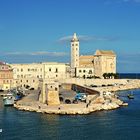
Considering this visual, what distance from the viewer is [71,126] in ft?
121

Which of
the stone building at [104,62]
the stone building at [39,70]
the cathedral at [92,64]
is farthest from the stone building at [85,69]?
the stone building at [39,70]

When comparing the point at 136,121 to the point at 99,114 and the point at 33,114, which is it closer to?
the point at 99,114

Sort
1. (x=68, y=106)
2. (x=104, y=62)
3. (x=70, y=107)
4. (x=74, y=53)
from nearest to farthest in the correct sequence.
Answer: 1. (x=70, y=107)
2. (x=68, y=106)
3. (x=104, y=62)
4. (x=74, y=53)

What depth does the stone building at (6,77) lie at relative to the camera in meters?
72.9

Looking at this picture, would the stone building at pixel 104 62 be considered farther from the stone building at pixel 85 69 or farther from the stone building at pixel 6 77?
the stone building at pixel 6 77

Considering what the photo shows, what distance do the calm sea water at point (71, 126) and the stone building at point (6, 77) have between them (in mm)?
26544

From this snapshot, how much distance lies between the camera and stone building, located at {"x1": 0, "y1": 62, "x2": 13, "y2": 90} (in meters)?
72.9

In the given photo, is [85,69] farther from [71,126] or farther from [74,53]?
[71,126]

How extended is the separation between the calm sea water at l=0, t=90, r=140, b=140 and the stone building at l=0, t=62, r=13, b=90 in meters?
26.5

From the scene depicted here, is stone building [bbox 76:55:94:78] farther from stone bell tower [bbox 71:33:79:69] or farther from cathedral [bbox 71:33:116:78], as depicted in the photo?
stone bell tower [bbox 71:33:79:69]

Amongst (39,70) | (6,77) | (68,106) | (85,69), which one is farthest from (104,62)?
(68,106)

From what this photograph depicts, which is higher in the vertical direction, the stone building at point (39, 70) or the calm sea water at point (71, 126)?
the stone building at point (39, 70)

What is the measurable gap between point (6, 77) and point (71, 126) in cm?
3939

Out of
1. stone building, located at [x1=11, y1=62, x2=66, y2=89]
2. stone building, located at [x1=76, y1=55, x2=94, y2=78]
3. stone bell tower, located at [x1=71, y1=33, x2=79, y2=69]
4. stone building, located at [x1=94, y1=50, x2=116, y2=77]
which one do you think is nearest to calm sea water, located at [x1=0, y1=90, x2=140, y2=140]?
stone building, located at [x1=11, y1=62, x2=66, y2=89]
